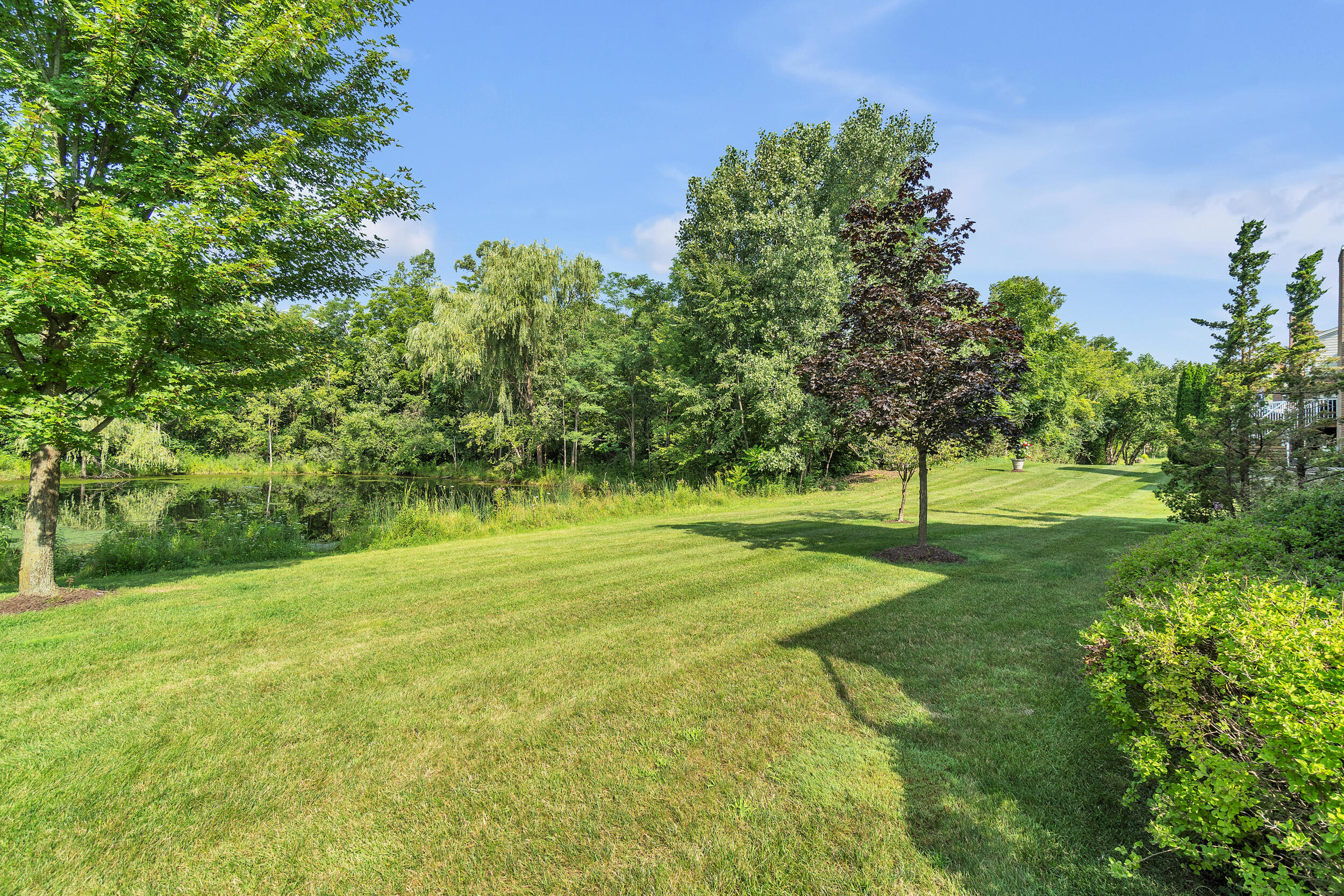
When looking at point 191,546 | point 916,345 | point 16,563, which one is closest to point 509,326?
point 191,546

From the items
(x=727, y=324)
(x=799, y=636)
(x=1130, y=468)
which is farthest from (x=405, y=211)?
(x=1130, y=468)

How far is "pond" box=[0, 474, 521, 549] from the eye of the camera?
529 inches

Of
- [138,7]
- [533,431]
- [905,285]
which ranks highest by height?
[138,7]

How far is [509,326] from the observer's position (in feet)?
83.6

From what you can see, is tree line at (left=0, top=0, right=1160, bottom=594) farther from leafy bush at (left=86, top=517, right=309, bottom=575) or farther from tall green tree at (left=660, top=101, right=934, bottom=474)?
leafy bush at (left=86, top=517, right=309, bottom=575)

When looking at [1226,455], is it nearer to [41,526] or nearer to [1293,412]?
[1293,412]

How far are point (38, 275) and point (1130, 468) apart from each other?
3675 centimetres

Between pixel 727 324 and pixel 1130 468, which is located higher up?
pixel 727 324

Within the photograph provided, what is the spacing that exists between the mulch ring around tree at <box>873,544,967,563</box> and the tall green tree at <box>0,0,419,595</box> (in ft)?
30.6

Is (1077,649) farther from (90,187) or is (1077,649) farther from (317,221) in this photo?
(90,187)

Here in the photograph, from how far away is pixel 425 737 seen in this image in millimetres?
3355

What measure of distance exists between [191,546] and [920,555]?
12884mm

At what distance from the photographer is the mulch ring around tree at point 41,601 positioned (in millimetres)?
6086

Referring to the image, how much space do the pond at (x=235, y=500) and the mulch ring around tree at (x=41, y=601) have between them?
4526 millimetres
